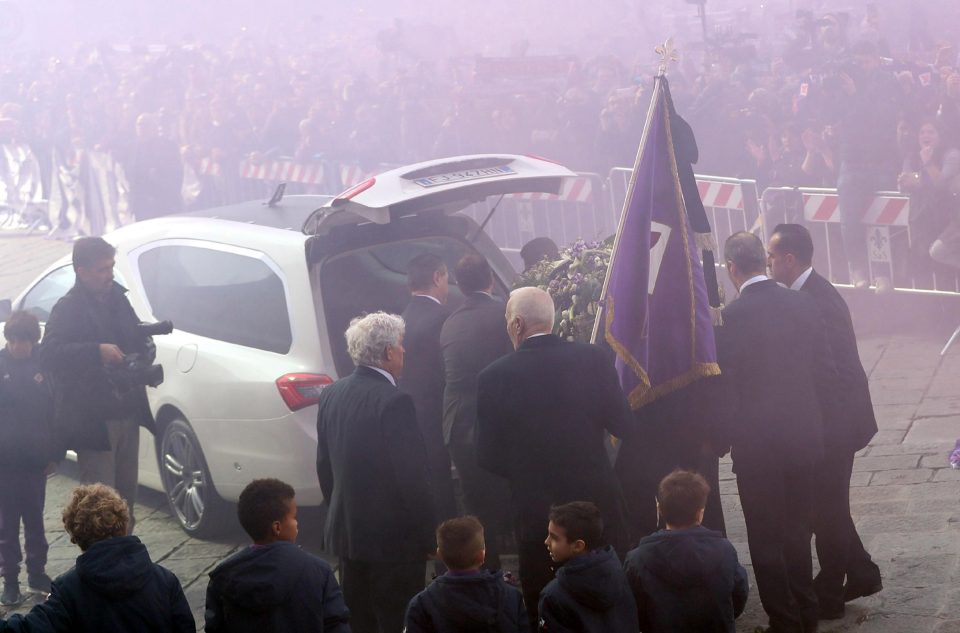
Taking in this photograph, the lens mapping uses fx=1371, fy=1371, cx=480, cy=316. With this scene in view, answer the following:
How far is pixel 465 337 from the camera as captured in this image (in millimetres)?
6016

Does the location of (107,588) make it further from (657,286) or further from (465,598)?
(657,286)

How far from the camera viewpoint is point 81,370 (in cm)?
673

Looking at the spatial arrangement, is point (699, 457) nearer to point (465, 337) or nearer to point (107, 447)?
point (465, 337)

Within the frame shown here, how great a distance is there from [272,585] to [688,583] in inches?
53.0

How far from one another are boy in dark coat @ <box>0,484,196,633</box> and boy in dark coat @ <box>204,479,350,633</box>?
14 centimetres

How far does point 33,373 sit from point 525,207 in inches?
313

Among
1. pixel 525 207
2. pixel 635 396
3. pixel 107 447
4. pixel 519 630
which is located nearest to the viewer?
pixel 519 630

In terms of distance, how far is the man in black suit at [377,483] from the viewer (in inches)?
200

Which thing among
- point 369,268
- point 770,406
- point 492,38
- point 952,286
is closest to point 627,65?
point 492,38

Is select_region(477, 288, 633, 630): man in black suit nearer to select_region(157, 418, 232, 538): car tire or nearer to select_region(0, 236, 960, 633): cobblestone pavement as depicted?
select_region(0, 236, 960, 633): cobblestone pavement

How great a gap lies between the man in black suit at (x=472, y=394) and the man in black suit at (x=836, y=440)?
125 centimetres

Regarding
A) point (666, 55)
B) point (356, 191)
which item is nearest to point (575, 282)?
point (356, 191)

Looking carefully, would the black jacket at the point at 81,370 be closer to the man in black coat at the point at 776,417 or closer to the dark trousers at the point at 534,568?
the dark trousers at the point at 534,568

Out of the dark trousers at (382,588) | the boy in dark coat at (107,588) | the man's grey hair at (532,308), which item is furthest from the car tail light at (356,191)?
the boy in dark coat at (107,588)
